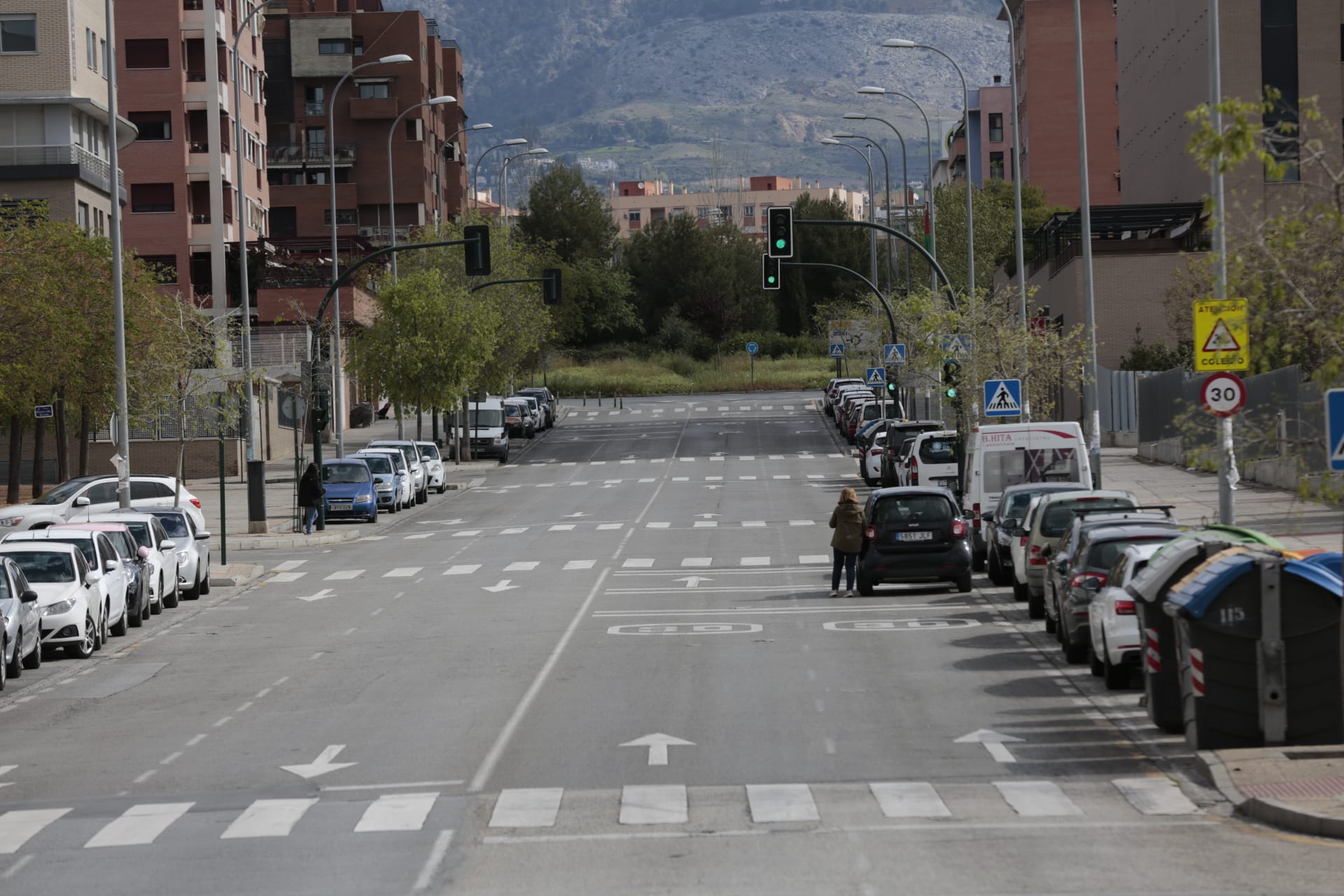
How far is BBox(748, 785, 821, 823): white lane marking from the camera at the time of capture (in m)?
12.9

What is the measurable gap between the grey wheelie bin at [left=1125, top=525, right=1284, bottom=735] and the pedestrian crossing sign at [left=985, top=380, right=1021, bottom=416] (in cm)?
2200

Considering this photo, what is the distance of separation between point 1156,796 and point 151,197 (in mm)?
76695

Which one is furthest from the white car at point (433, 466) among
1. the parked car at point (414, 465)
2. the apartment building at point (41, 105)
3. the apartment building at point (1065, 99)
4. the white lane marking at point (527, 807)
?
the apartment building at point (1065, 99)

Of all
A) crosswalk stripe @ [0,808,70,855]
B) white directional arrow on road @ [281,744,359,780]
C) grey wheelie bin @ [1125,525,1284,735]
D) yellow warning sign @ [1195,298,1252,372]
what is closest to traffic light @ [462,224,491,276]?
yellow warning sign @ [1195,298,1252,372]

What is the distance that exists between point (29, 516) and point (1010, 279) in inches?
2094

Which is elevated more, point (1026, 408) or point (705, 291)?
point (705, 291)

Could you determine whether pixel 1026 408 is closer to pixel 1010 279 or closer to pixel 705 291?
pixel 1010 279

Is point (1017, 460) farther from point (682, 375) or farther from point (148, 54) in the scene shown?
point (682, 375)

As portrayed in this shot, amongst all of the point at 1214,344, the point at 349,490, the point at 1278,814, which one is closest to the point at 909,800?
the point at 1278,814

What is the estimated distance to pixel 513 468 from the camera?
6712 centimetres

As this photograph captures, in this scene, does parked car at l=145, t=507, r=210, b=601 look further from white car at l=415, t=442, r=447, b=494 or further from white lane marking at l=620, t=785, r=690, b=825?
white car at l=415, t=442, r=447, b=494

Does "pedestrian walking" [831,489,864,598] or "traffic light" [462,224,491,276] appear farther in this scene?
"traffic light" [462,224,491,276]

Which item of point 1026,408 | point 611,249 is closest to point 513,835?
point 1026,408

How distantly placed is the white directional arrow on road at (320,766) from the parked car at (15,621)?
6.86m
